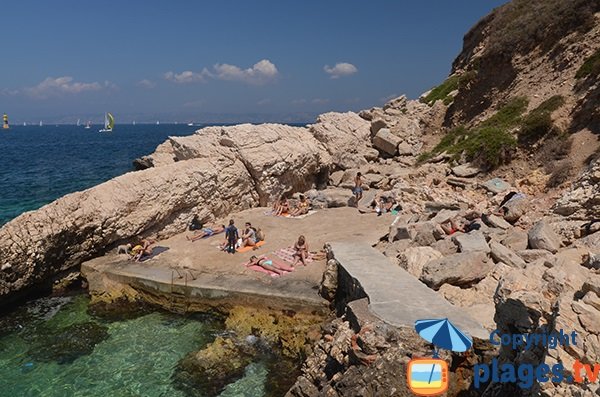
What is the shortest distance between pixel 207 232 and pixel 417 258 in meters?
8.81

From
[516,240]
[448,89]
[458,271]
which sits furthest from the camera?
[448,89]

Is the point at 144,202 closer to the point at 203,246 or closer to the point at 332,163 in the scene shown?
the point at 203,246

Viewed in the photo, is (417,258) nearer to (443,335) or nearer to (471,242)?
(471,242)

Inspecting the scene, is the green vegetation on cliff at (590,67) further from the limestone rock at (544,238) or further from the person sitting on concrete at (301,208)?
the person sitting on concrete at (301,208)

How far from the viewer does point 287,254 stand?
1410 centimetres

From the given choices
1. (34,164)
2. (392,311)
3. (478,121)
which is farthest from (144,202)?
(34,164)

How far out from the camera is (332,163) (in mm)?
26125

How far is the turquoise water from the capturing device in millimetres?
9211

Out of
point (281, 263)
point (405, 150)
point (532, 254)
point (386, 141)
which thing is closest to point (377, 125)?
point (386, 141)

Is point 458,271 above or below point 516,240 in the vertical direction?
below

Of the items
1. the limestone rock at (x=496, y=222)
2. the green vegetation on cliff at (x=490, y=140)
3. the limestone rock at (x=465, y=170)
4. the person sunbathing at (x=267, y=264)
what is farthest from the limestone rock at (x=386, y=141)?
the person sunbathing at (x=267, y=264)

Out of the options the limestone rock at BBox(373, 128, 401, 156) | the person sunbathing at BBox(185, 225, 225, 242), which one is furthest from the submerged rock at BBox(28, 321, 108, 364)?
the limestone rock at BBox(373, 128, 401, 156)

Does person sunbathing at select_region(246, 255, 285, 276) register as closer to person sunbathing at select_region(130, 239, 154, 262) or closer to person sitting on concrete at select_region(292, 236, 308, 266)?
person sitting on concrete at select_region(292, 236, 308, 266)

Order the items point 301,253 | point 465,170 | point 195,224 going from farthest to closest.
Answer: point 465,170 < point 195,224 < point 301,253
